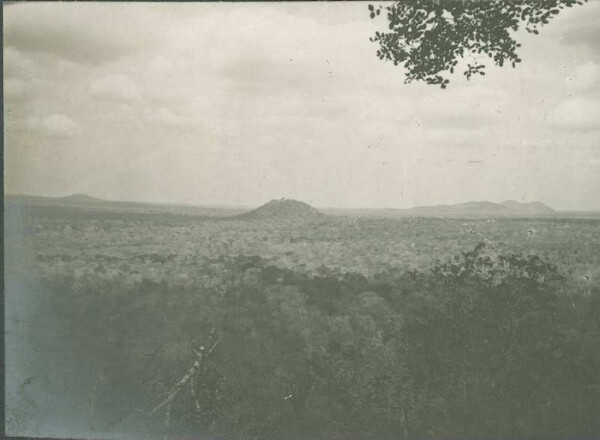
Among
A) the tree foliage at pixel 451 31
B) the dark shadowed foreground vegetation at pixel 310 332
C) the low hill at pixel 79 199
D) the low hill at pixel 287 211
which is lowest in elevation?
the dark shadowed foreground vegetation at pixel 310 332

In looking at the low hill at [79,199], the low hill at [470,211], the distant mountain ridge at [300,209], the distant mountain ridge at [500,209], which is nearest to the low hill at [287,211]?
the distant mountain ridge at [300,209]

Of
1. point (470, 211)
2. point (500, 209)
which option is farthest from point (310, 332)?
Answer: point (500, 209)

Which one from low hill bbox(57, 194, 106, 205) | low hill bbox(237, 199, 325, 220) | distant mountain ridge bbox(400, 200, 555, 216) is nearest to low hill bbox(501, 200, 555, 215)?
distant mountain ridge bbox(400, 200, 555, 216)

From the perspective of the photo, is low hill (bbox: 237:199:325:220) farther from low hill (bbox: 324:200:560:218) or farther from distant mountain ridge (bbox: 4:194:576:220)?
low hill (bbox: 324:200:560:218)

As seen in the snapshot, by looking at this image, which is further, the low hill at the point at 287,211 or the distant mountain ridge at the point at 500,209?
the low hill at the point at 287,211

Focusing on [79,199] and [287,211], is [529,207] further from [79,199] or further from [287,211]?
[79,199]

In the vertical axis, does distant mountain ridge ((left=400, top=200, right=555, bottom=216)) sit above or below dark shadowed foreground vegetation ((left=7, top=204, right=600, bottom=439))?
above

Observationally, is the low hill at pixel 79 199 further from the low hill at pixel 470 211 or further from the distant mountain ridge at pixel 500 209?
the distant mountain ridge at pixel 500 209
